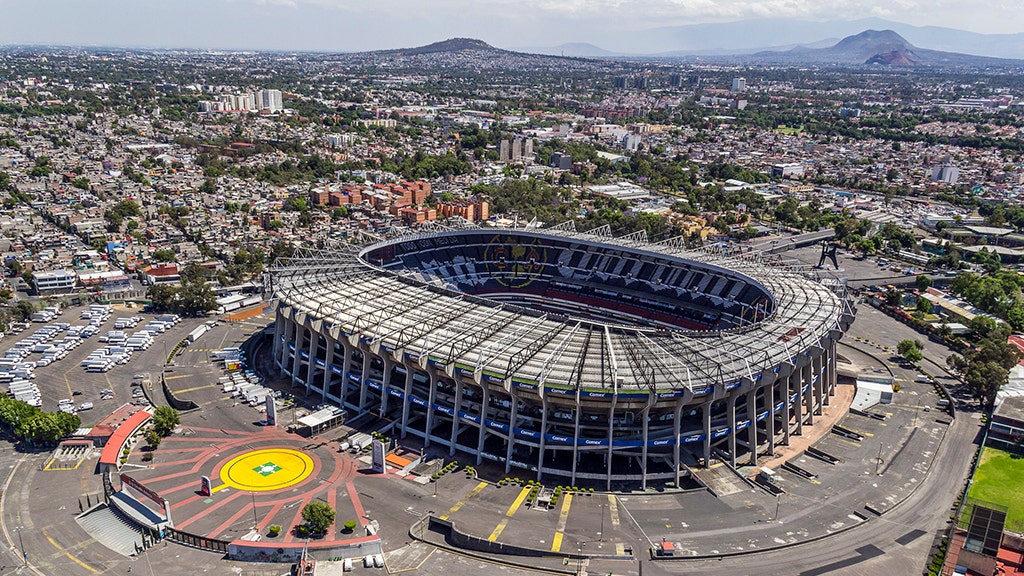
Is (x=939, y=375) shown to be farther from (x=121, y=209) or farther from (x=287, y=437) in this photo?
(x=121, y=209)

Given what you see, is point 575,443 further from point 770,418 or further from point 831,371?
point 831,371

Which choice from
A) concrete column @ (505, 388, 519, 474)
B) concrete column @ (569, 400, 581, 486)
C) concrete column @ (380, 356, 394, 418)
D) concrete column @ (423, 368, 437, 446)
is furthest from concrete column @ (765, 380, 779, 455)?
concrete column @ (380, 356, 394, 418)

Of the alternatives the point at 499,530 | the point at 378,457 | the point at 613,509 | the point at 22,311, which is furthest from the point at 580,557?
the point at 22,311

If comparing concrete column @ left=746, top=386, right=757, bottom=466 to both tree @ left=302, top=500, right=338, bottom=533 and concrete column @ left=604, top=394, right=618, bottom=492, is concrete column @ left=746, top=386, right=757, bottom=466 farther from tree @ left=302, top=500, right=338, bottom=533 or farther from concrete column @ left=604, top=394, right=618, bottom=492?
tree @ left=302, top=500, right=338, bottom=533

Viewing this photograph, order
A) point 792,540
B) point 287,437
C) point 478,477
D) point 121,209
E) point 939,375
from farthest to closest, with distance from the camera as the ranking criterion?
point 121,209, point 939,375, point 287,437, point 478,477, point 792,540

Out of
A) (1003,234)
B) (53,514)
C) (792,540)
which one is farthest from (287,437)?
(1003,234)

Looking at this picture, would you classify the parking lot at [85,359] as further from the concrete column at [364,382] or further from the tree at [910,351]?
the tree at [910,351]
